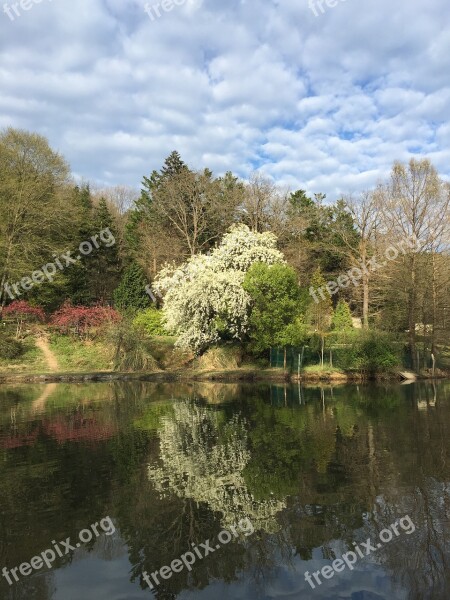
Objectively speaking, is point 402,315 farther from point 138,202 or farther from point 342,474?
point 138,202

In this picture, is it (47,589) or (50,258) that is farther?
(50,258)

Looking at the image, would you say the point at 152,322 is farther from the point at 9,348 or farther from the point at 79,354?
the point at 9,348

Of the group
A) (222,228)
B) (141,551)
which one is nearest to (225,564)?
(141,551)

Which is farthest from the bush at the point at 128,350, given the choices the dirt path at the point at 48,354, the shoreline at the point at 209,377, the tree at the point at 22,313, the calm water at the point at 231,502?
the calm water at the point at 231,502

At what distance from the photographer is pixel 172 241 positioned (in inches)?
1656

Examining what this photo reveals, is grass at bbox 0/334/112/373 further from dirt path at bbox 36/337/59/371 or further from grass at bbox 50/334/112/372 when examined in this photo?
dirt path at bbox 36/337/59/371

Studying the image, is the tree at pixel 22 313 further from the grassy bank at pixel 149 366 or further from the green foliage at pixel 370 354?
the green foliage at pixel 370 354

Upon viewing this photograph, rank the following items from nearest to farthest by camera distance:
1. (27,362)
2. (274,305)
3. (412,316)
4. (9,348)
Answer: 1. (274,305)
2. (412,316)
3. (9,348)
4. (27,362)

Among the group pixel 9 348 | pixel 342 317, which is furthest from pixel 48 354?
pixel 342 317

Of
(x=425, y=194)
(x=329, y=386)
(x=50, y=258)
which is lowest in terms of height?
(x=329, y=386)

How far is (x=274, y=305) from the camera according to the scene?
27219 mm

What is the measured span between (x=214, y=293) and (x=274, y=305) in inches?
147

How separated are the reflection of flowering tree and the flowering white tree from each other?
13502mm

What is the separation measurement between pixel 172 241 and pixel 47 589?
3741cm
